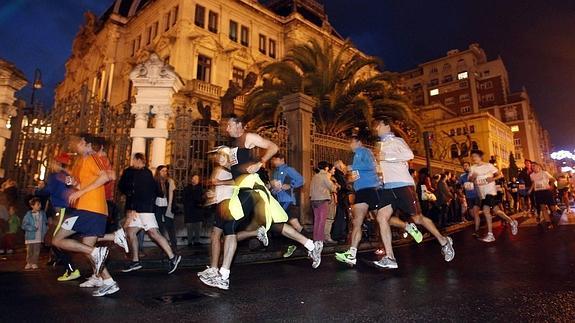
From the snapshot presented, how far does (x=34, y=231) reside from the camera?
227 inches

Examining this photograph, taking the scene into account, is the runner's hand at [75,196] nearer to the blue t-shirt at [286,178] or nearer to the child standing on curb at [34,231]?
the child standing on curb at [34,231]

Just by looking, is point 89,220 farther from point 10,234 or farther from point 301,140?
point 301,140

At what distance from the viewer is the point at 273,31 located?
30.6 meters

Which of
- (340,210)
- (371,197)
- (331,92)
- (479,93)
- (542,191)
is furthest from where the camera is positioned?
(479,93)

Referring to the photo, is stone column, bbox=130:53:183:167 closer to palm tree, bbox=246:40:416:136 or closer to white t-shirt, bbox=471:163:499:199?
palm tree, bbox=246:40:416:136

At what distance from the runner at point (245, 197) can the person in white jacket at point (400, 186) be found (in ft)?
4.90

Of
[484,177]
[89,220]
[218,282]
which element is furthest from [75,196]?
[484,177]

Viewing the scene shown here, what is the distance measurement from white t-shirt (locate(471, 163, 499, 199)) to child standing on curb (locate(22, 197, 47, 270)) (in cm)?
822

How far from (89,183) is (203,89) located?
2180cm

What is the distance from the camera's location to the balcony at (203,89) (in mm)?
23891

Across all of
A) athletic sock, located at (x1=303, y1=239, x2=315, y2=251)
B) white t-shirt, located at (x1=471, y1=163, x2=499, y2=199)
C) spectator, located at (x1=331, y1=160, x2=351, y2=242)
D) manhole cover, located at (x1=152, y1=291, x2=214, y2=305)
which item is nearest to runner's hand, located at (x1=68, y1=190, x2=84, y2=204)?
manhole cover, located at (x1=152, y1=291, x2=214, y2=305)

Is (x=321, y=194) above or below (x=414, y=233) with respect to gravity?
above

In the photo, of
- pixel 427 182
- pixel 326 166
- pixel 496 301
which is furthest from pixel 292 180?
pixel 427 182

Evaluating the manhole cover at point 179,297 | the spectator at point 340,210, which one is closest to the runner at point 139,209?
the manhole cover at point 179,297
